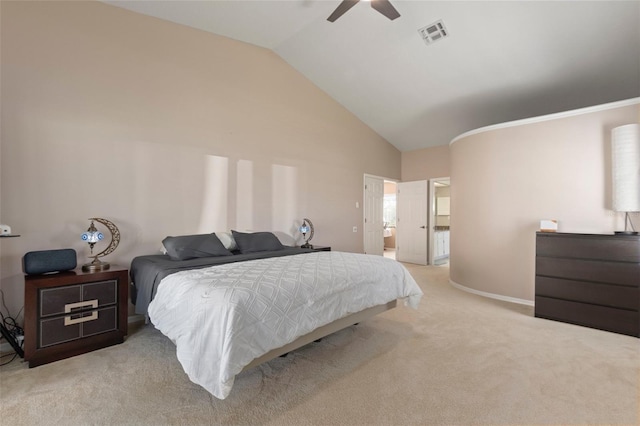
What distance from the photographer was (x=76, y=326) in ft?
8.27

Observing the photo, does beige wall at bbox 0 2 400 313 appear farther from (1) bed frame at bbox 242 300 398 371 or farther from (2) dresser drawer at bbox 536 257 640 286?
(2) dresser drawer at bbox 536 257 640 286

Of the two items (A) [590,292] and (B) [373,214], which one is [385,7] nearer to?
(A) [590,292]

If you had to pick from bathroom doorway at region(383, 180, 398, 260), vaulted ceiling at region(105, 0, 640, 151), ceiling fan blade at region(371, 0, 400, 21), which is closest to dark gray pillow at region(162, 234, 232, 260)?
vaulted ceiling at region(105, 0, 640, 151)

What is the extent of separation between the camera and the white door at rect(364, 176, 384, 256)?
6.38 m

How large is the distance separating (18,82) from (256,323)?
3.19 metres

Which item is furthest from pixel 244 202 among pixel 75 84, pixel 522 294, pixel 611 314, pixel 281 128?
pixel 611 314

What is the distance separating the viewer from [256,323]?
1.84m

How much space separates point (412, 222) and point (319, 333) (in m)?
5.12

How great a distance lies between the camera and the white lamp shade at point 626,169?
3.05 m

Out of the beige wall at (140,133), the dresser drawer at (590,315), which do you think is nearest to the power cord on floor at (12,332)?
the beige wall at (140,133)

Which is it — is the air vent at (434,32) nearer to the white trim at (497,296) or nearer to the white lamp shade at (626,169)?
the white lamp shade at (626,169)

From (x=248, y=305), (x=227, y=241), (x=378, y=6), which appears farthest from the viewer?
(x=227, y=241)

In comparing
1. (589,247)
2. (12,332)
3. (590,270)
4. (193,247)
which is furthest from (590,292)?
(12,332)

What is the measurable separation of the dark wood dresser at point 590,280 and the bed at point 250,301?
160 cm
